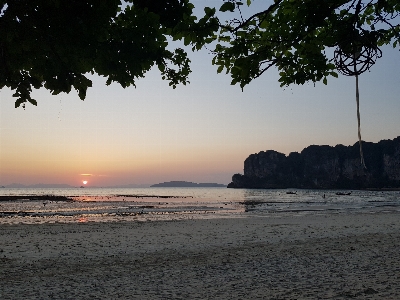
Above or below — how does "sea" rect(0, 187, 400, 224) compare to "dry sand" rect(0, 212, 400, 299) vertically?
below

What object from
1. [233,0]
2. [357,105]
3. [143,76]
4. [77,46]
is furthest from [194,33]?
[357,105]

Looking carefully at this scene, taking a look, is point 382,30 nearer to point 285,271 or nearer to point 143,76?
point 143,76

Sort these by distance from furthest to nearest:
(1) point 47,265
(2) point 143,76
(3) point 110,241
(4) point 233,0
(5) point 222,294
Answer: (3) point 110,241 < (1) point 47,265 < (5) point 222,294 < (2) point 143,76 < (4) point 233,0

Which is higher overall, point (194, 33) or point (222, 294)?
point (194, 33)

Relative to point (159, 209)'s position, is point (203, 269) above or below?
above

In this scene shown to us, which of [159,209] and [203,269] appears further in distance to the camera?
[159,209]

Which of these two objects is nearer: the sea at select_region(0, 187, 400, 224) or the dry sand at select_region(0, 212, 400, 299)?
the dry sand at select_region(0, 212, 400, 299)

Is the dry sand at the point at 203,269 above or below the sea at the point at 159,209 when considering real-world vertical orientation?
above

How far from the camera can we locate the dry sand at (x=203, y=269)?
6688 millimetres

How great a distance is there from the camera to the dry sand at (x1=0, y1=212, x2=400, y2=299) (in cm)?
669

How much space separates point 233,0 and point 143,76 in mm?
1395

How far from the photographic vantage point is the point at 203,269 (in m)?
8.85

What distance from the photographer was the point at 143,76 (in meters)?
4.27

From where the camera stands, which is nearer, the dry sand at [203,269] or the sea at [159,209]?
the dry sand at [203,269]
